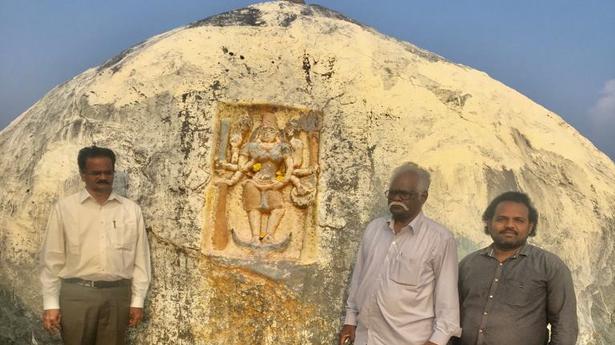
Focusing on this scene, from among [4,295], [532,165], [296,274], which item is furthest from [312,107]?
[4,295]

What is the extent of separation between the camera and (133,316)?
480 cm

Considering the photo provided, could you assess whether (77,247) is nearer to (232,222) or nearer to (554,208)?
(232,222)

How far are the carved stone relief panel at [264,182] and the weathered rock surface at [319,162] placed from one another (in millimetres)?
84

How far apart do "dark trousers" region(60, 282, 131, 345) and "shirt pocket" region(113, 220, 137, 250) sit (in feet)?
0.87

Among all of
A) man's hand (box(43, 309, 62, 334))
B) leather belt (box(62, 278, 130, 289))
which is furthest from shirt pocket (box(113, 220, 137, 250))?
man's hand (box(43, 309, 62, 334))

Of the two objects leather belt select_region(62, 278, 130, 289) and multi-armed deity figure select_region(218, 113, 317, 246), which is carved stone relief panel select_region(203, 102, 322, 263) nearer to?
multi-armed deity figure select_region(218, 113, 317, 246)

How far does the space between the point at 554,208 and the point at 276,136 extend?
2.27 metres

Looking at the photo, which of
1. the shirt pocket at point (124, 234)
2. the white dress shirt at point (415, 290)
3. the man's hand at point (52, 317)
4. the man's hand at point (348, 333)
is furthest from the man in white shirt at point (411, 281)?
the man's hand at point (52, 317)

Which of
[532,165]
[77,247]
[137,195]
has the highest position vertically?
[532,165]

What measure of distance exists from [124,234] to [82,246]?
263mm

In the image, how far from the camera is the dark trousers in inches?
181

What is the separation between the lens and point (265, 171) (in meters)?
5.84

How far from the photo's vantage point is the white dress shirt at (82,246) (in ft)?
15.1

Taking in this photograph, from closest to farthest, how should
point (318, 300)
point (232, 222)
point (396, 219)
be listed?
1. point (396, 219)
2. point (318, 300)
3. point (232, 222)
